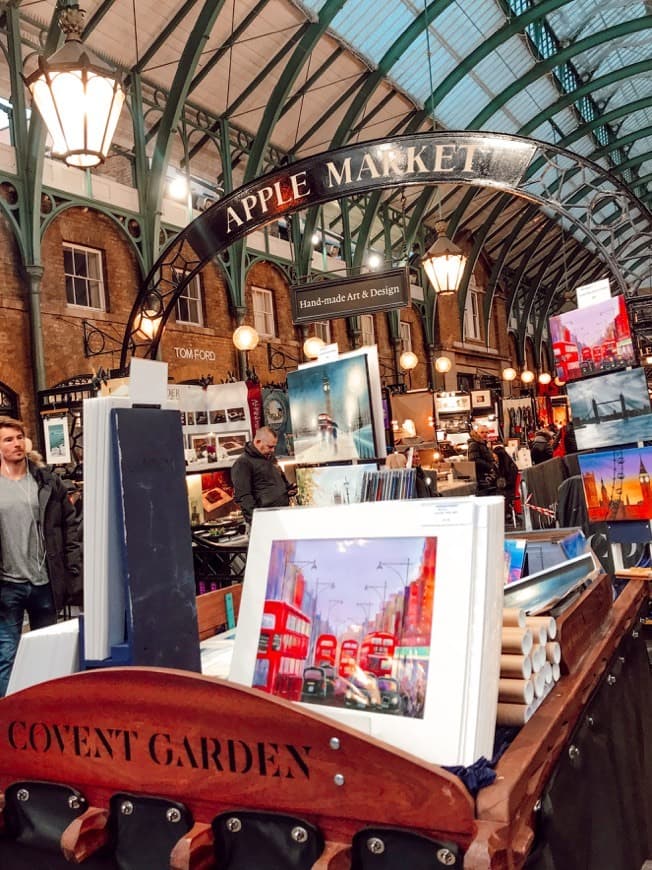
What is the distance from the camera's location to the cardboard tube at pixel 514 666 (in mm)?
1068

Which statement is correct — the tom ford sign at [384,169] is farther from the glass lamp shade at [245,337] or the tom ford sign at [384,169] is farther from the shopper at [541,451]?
the shopper at [541,451]

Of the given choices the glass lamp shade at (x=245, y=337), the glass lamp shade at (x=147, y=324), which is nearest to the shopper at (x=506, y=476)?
the glass lamp shade at (x=245, y=337)

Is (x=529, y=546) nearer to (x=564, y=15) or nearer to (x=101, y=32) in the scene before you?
(x=101, y=32)

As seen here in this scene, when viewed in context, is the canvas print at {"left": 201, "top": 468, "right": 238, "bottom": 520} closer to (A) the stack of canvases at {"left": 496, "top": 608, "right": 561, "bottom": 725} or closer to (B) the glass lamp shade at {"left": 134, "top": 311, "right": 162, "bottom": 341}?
(B) the glass lamp shade at {"left": 134, "top": 311, "right": 162, "bottom": 341}

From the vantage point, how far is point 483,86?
702 inches

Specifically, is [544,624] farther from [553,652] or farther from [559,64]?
[559,64]

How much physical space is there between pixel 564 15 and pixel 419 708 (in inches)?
776

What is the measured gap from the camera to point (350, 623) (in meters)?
1.07

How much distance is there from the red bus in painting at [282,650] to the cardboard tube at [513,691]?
0.91 ft

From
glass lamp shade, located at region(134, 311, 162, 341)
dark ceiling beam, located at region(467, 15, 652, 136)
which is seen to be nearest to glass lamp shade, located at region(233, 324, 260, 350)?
glass lamp shade, located at region(134, 311, 162, 341)

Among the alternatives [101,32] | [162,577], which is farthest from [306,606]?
[101,32]

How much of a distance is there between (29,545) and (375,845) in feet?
Answer: 14.0


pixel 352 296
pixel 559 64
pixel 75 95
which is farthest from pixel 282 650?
pixel 559 64

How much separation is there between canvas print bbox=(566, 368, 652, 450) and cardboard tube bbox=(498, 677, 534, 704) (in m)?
4.06
